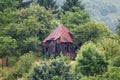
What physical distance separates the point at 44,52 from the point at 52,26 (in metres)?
5.22

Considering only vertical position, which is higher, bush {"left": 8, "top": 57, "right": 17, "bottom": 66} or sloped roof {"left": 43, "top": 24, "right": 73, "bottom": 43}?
sloped roof {"left": 43, "top": 24, "right": 73, "bottom": 43}

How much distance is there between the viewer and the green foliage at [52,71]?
36.2 m

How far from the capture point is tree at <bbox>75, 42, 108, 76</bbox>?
40.7 metres

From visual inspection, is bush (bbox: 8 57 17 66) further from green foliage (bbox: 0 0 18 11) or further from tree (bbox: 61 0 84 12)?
tree (bbox: 61 0 84 12)

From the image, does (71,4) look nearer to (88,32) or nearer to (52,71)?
(88,32)

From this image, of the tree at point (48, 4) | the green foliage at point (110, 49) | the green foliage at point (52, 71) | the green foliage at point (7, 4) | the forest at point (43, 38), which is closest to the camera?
the green foliage at point (52, 71)

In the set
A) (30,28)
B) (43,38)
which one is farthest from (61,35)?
(30,28)

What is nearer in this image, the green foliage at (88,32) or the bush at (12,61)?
the bush at (12,61)

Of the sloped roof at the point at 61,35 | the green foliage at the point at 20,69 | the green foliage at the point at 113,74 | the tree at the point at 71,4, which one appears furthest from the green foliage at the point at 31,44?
the green foliage at the point at 113,74

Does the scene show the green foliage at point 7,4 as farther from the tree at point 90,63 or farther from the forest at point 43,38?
the tree at point 90,63

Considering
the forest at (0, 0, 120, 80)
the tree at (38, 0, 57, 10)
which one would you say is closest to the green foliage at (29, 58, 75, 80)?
the forest at (0, 0, 120, 80)

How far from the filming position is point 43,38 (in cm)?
5659

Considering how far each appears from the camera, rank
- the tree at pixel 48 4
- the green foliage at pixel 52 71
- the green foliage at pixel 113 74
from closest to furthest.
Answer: the green foliage at pixel 113 74 < the green foliage at pixel 52 71 < the tree at pixel 48 4

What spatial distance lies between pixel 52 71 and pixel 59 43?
1651 centimetres
